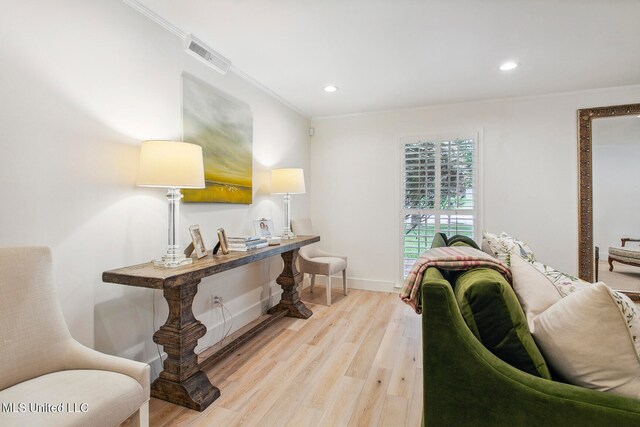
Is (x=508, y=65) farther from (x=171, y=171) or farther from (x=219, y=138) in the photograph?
(x=171, y=171)

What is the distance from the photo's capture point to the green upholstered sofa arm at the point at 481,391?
0.89m

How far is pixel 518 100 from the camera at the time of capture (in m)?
3.57

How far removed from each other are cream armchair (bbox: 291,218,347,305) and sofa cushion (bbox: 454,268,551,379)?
241 cm

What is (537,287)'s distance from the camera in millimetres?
1233

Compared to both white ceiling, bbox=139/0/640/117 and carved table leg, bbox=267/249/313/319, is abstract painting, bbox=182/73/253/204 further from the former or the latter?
carved table leg, bbox=267/249/313/319

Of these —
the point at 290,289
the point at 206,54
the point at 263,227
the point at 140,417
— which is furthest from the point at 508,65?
the point at 140,417

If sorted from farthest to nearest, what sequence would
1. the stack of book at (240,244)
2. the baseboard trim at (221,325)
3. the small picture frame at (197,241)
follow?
the stack of book at (240,244) → the small picture frame at (197,241) → the baseboard trim at (221,325)

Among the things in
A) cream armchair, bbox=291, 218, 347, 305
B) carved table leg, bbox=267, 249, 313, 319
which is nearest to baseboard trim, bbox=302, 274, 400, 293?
cream armchair, bbox=291, 218, 347, 305

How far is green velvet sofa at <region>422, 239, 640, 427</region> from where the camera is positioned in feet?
2.94

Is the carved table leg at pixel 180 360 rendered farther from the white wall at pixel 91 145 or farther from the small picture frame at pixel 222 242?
the small picture frame at pixel 222 242

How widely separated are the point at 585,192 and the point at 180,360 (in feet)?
13.5

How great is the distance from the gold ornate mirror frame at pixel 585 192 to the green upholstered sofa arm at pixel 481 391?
10.5 feet

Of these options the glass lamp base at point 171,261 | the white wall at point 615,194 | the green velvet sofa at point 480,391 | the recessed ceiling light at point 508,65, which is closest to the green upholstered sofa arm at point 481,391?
the green velvet sofa at point 480,391

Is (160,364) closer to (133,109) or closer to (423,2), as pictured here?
(133,109)
